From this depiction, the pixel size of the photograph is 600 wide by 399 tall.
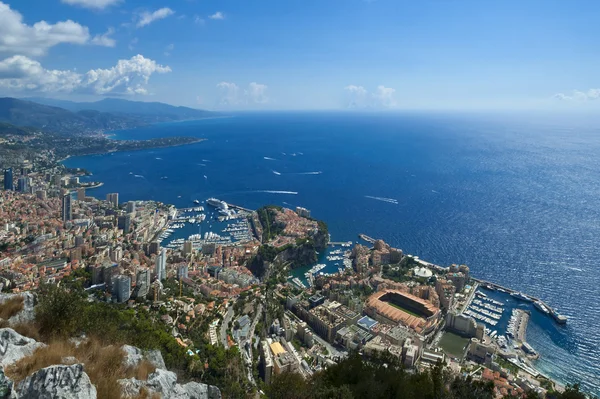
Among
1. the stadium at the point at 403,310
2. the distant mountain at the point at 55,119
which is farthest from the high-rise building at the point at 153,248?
the distant mountain at the point at 55,119

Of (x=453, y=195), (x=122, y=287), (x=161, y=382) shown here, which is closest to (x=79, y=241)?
(x=122, y=287)

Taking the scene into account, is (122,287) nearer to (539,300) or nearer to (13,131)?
(539,300)

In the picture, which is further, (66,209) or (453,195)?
(453,195)

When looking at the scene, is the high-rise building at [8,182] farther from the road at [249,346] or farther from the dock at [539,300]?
the dock at [539,300]

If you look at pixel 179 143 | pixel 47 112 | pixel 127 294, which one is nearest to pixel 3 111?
pixel 47 112

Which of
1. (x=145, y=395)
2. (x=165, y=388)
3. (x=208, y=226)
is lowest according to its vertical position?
(x=208, y=226)

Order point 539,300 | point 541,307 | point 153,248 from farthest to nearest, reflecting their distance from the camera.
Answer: point 153,248
point 539,300
point 541,307

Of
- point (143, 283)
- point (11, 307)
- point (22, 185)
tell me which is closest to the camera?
point (11, 307)
